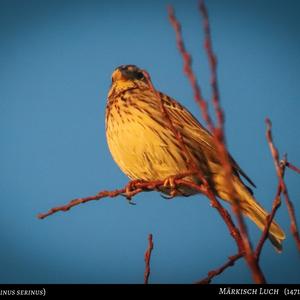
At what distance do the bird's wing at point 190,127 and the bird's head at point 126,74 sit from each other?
19.8 inches

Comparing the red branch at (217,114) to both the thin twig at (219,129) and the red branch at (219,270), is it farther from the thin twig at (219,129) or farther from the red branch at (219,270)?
the red branch at (219,270)

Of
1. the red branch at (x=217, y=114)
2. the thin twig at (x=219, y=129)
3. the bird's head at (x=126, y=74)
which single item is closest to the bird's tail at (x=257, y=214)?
the bird's head at (x=126, y=74)

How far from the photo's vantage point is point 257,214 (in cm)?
518

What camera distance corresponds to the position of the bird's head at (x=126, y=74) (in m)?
6.51

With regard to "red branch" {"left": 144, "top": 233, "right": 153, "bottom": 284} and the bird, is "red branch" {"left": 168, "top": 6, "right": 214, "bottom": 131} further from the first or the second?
the bird

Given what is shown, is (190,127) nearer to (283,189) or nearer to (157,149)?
(157,149)

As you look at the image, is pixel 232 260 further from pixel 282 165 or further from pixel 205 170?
pixel 205 170

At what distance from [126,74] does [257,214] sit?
264 cm

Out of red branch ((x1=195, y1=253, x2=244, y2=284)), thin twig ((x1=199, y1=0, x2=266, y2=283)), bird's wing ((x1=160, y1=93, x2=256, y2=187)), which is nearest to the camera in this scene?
thin twig ((x1=199, y1=0, x2=266, y2=283))

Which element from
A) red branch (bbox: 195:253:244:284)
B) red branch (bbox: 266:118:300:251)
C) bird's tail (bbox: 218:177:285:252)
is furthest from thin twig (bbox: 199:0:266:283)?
bird's tail (bbox: 218:177:285:252)

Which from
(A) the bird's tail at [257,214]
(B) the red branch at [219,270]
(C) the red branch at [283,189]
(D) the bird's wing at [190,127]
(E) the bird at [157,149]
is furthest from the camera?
(D) the bird's wing at [190,127]

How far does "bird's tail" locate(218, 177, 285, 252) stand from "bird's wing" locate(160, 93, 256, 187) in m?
0.28

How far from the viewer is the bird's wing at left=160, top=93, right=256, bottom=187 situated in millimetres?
5764
